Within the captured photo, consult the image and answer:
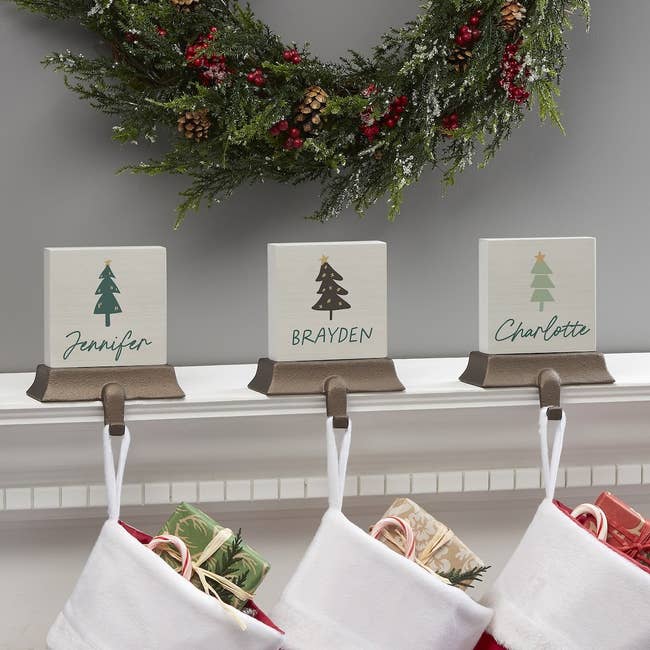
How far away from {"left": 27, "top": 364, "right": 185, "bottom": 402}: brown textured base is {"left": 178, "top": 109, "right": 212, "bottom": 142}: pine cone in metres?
0.30

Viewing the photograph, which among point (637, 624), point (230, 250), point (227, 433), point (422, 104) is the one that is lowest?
point (637, 624)

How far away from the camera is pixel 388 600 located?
108 centimetres

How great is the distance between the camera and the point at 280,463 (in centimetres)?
124

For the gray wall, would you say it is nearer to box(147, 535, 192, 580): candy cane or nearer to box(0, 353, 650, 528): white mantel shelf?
box(0, 353, 650, 528): white mantel shelf

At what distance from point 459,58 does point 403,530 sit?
575 mm

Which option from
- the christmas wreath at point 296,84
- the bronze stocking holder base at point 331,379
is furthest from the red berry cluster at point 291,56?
the bronze stocking holder base at point 331,379

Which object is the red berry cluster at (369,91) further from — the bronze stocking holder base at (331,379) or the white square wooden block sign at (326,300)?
the bronze stocking holder base at (331,379)

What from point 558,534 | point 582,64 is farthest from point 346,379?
point 582,64

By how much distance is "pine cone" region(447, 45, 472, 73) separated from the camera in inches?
49.1

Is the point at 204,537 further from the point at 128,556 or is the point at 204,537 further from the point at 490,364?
the point at 490,364

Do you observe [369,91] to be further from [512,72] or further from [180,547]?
[180,547]

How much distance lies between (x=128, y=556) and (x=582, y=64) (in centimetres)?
90

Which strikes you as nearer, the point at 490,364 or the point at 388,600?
the point at 388,600

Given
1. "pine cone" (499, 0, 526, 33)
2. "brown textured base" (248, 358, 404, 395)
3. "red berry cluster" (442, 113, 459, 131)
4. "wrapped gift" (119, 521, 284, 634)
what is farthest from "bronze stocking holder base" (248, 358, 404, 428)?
"pine cone" (499, 0, 526, 33)
